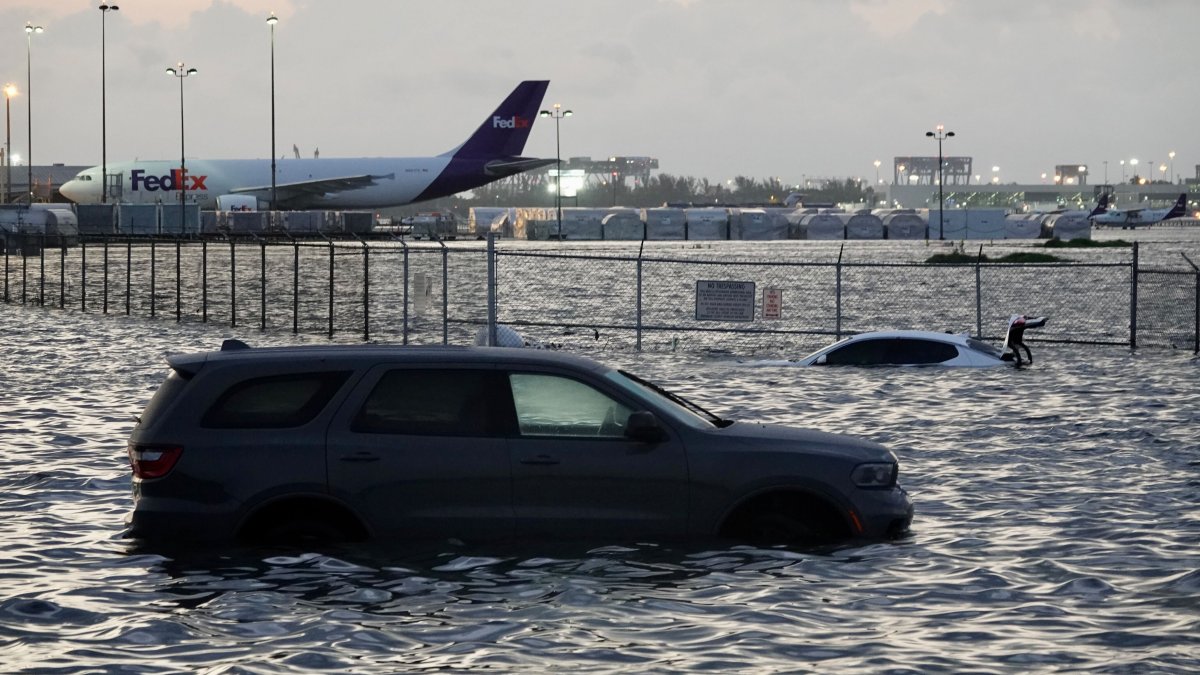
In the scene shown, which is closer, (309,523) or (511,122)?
(309,523)

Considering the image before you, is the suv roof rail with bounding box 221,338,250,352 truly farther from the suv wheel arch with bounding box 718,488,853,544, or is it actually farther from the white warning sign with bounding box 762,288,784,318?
the white warning sign with bounding box 762,288,784,318

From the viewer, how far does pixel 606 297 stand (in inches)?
1843

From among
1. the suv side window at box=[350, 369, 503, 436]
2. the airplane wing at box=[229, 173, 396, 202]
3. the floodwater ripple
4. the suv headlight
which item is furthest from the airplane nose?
the suv headlight

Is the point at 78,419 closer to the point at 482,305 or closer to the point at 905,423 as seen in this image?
the point at 905,423

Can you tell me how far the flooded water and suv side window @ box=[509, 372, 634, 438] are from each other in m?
0.76

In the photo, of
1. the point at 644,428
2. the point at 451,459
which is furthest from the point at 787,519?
the point at 451,459

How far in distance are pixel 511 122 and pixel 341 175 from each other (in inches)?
472

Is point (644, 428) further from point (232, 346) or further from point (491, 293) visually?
point (491, 293)

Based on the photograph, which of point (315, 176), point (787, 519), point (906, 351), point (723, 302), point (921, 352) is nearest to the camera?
point (787, 519)

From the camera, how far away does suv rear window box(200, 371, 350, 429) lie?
1020 cm

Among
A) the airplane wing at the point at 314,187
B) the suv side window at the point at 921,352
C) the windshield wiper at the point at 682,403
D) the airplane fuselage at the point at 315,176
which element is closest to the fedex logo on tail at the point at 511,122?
the airplane fuselage at the point at 315,176

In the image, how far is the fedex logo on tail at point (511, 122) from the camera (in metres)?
A: 104

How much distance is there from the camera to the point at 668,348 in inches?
1155

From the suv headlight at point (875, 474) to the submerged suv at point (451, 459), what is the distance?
0.01 m
